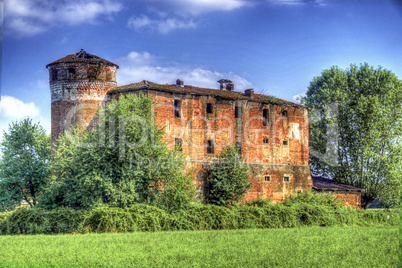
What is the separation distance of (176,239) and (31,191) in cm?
1709

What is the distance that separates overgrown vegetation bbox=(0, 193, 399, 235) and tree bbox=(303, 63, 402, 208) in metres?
7.41

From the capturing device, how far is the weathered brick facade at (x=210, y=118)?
23.9 m

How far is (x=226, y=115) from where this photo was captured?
27.7m

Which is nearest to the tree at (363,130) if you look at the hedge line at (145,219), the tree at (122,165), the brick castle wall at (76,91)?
the hedge line at (145,219)

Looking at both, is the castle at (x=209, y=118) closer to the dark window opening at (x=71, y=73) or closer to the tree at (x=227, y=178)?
the dark window opening at (x=71, y=73)

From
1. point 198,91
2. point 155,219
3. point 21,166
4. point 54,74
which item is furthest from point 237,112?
point 21,166

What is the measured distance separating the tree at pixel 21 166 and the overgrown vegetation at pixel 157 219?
9.07 m

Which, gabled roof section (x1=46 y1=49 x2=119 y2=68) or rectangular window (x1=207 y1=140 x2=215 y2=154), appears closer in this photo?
gabled roof section (x1=46 y1=49 x2=119 y2=68)

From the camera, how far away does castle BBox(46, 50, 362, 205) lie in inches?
940

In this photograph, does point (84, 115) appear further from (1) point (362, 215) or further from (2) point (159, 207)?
(1) point (362, 215)

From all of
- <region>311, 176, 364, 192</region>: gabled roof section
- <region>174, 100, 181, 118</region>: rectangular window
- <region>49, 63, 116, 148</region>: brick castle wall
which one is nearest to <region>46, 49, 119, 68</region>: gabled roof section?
<region>49, 63, 116, 148</region>: brick castle wall

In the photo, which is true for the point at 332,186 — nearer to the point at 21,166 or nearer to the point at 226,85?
the point at 226,85

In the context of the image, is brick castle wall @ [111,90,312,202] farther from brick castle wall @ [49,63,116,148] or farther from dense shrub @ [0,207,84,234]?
dense shrub @ [0,207,84,234]

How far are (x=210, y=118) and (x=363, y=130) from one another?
31.8ft
